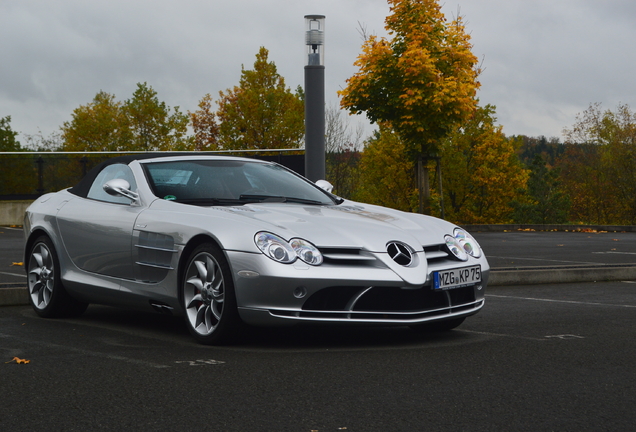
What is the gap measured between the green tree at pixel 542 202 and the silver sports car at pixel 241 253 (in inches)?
1847

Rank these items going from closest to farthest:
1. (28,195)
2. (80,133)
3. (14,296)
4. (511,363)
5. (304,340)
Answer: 1. (511,363)
2. (304,340)
3. (14,296)
4. (28,195)
5. (80,133)

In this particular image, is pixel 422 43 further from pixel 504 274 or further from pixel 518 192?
pixel 518 192

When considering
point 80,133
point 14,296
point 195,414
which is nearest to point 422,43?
point 14,296

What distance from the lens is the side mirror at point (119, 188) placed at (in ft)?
20.8

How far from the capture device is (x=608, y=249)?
54.2 feet

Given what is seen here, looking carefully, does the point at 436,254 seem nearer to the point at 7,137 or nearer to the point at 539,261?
the point at 539,261

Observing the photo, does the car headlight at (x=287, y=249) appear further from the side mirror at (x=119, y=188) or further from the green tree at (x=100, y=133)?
the green tree at (x=100, y=133)

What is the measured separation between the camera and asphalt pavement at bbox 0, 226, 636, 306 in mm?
9898

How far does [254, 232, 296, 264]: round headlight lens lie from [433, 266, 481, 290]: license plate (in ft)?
3.19

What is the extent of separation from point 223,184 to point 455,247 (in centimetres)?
185

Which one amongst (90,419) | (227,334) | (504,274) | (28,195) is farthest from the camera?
(28,195)

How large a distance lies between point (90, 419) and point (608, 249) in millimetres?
14465

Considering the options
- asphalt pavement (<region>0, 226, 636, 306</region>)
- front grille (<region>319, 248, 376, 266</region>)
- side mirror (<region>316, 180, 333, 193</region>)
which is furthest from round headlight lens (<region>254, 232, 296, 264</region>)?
asphalt pavement (<region>0, 226, 636, 306</region>)

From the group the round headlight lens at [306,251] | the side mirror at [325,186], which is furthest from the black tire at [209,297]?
the side mirror at [325,186]
